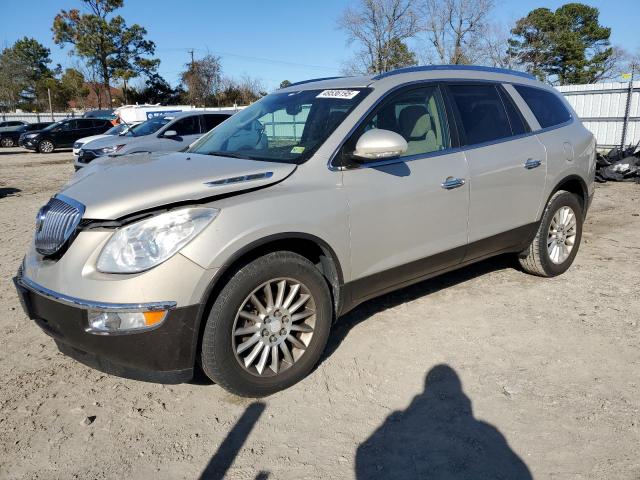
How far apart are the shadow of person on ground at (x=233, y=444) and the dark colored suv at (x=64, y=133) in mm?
24873

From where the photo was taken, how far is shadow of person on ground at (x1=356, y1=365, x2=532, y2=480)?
2422 millimetres

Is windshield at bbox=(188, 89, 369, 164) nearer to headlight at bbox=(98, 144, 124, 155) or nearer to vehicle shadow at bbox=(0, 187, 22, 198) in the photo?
headlight at bbox=(98, 144, 124, 155)

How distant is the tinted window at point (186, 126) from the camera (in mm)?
12391

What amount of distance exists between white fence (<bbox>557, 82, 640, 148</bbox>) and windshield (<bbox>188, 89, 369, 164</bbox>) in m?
14.5

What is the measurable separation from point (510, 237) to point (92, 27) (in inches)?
2131

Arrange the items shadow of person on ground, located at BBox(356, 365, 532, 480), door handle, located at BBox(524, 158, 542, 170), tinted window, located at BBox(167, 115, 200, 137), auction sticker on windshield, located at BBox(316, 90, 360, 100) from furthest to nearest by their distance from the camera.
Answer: tinted window, located at BBox(167, 115, 200, 137)
door handle, located at BBox(524, 158, 542, 170)
auction sticker on windshield, located at BBox(316, 90, 360, 100)
shadow of person on ground, located at BBox(356, 365, 532, 480)

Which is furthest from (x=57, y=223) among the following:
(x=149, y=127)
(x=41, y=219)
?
(x=149, y=127)

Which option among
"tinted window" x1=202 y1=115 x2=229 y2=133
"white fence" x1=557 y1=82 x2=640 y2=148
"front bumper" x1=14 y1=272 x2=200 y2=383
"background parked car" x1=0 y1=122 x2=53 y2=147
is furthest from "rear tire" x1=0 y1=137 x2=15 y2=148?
"front bumper" x1=14 y1=272 x2=200 y2=383

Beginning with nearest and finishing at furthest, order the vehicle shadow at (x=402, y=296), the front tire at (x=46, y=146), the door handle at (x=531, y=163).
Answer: the vehicle shadow at (x=402, y=296) < the door handle at (x=531, y=163) < the front tire at (x=46, y=146)

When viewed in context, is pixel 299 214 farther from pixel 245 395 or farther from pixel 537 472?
pixel 537 472

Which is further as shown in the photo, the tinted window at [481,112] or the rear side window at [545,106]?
the rear side window at [545,106]

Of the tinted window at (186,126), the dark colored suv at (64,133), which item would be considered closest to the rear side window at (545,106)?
the tinted window at (186,126)

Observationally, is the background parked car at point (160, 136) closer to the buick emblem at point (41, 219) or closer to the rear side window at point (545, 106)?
the rear side window at point (545, 106)

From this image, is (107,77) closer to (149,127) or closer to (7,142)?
(7,142)
